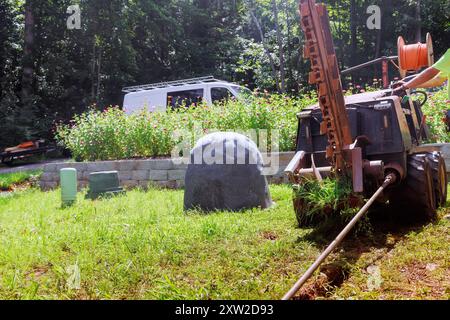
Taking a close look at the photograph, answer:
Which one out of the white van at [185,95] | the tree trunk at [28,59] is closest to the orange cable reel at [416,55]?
the white van at [185,95]

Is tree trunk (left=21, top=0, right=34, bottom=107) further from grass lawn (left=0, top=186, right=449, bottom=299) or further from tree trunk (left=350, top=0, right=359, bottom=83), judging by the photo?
grass lawn (left=0, top=186, right=449, bottom=299)

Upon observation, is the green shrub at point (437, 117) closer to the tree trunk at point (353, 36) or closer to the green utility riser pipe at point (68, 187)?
the green utility riser pipe at point (68, 187)

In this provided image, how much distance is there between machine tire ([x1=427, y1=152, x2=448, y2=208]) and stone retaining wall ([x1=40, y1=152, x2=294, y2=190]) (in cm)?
325

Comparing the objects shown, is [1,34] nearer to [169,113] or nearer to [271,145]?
[169,113]

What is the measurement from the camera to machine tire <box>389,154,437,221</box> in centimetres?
386

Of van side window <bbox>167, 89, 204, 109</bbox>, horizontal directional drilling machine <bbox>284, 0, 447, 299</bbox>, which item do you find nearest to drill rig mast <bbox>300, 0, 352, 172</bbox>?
horizontal directional drilling machine <bbox>284, 0, 447, 299</bbox>

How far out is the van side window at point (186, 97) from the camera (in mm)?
13297

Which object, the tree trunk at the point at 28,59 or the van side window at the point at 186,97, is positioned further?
the tree trunk at the point at 28,59

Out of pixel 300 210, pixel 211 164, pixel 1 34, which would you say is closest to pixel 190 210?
pixel 211 164

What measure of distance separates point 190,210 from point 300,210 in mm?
1557

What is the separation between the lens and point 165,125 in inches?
350

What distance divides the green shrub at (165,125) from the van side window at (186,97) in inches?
119

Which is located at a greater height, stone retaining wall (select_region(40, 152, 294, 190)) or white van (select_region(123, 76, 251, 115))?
white van (select_region(123, 76, 251, 115))

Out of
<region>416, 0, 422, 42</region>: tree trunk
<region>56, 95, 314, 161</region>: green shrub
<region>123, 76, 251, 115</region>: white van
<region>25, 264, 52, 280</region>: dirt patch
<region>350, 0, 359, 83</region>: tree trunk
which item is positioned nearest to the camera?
<region>25, 264, 52, 280</region>: dirt patch
